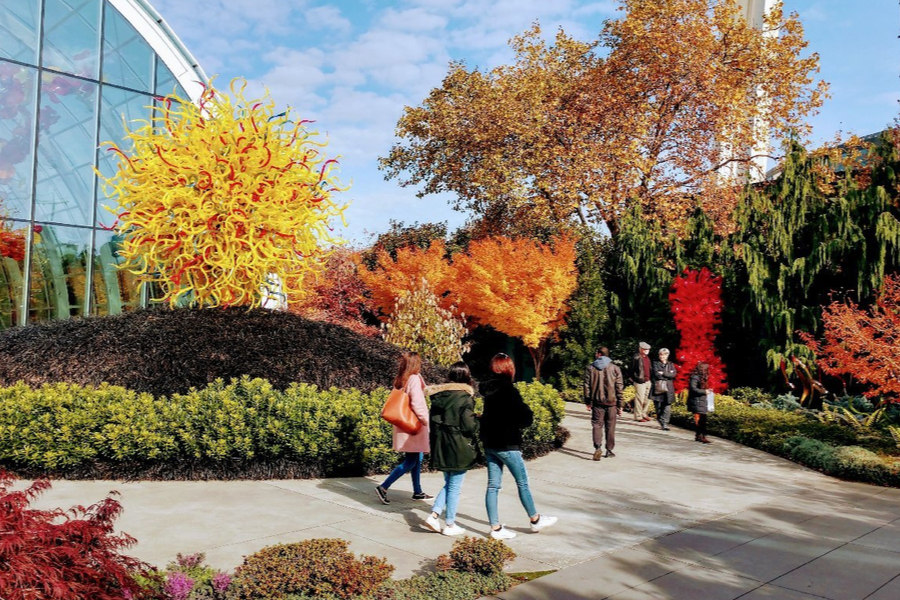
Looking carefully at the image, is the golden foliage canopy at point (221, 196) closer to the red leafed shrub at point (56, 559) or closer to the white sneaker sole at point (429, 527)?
the white sneaker sole at point (429, 527)

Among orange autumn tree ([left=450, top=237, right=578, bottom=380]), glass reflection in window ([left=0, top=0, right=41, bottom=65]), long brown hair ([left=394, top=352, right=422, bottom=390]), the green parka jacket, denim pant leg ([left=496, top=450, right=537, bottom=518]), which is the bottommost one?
denim pant leg ([left=496, top=450, right=537, bottom=518])

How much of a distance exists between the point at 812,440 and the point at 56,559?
10.6 meters

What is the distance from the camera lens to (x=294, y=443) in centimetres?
843

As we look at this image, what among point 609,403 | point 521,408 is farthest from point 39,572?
point 609,403

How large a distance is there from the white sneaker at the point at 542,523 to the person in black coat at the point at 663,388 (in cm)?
830

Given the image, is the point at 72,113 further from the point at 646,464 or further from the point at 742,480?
the point at 742,480

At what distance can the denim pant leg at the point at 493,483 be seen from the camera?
6.31 meters

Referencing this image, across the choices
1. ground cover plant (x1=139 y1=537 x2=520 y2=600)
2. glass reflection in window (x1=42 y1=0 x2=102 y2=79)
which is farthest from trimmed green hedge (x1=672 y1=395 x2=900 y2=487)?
glass reflection in window (x1=42 y1=0 x2=102 y2=79)

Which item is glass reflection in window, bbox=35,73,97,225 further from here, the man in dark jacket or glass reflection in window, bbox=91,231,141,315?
the man in dark jacket

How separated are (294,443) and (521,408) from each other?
3.22m

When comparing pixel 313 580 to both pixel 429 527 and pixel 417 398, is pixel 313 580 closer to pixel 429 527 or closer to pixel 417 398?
pixel 429 527

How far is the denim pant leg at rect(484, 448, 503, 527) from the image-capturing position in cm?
631

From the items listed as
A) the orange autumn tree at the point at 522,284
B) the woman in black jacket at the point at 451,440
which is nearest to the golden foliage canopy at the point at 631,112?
the orange autumn tree at the point at 522,284

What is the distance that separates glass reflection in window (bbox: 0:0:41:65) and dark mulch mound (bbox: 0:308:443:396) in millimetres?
8177
